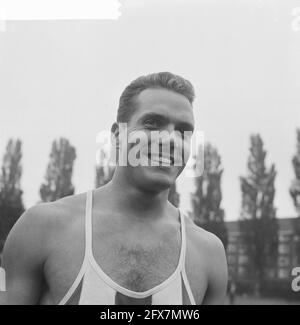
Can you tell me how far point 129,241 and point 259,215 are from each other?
2.56ft

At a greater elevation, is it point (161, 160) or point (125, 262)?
point (161, 160)

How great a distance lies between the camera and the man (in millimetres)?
1175

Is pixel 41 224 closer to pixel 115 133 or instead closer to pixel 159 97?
pixel 115 133

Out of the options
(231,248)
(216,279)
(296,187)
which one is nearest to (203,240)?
(216,279)

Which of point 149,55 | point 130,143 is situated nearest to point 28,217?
point 130,143

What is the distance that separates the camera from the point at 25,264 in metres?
1.15

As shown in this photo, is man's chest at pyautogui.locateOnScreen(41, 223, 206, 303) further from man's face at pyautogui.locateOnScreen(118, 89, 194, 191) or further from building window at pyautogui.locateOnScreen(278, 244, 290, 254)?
building window at pyautogui.locateOnScreen(278, 244, 290, 254)

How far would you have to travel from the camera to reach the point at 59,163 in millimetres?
1551

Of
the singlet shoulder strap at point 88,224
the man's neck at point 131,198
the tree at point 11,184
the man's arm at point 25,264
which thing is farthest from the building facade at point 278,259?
the tree at point 11,184

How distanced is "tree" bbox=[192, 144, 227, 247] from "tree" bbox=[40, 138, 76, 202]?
0.54 meters

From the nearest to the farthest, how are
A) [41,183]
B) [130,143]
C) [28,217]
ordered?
[28,217] < [130,143] < [41,183]

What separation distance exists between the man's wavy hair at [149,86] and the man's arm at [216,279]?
583 mm
